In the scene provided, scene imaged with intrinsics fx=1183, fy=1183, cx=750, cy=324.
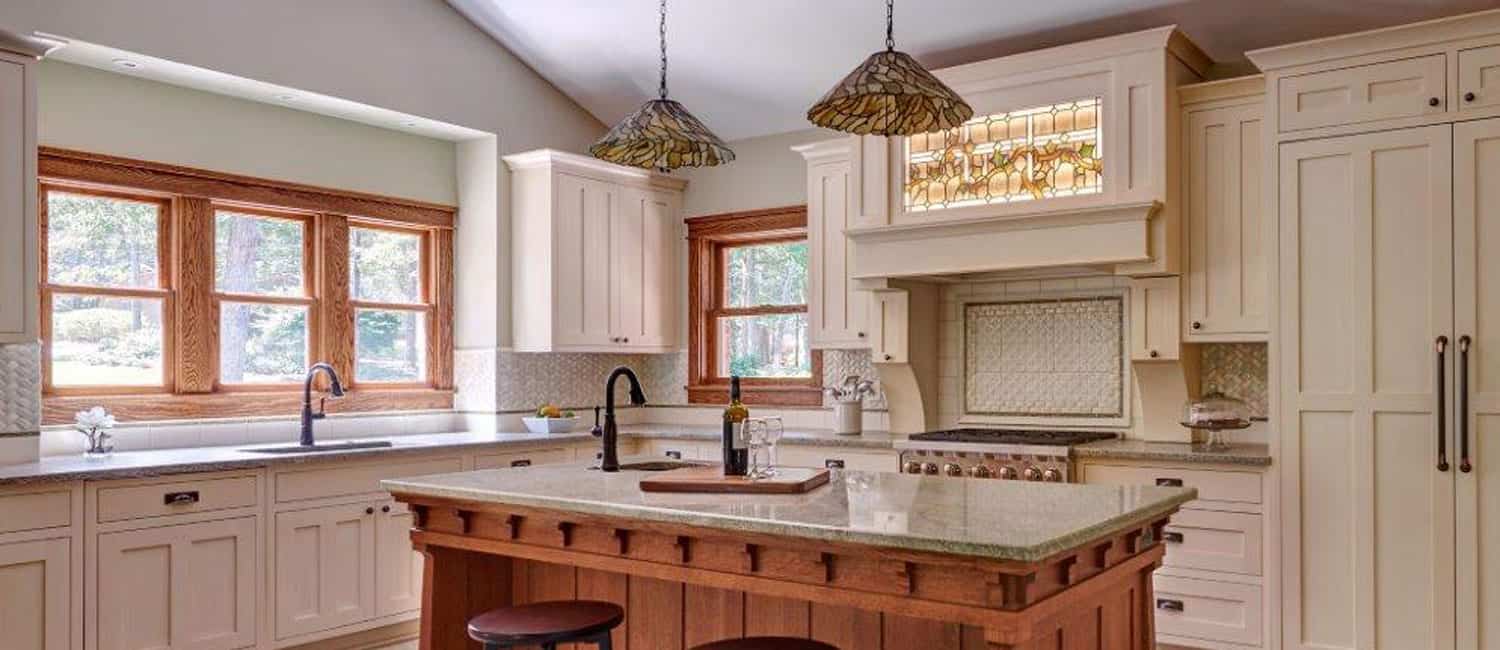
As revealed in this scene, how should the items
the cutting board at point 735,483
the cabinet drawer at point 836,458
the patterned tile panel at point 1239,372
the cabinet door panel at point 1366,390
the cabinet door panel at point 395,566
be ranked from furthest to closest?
the cabinet drawer at point 836,458 → the cabinet door panel at point 395,566 → the patterned tile panel at point 1239,372 → the cabinet door panel at point 1366,390 → the cutting board at point 735,483

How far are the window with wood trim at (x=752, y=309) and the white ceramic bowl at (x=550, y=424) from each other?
937 mm

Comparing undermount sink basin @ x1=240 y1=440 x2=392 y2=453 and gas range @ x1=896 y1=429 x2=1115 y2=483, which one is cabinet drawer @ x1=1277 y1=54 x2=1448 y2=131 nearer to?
gas range @ x1=896 y1=429 x2=1115 y2=483

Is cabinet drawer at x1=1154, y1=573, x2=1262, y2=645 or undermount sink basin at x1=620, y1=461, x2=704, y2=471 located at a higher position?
undermount sink basin at x1=620, y1=461, x2=704, y2=471

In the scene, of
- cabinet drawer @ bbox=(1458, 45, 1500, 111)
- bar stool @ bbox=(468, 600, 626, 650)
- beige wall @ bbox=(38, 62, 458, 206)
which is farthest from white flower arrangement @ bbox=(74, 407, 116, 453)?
cabinet drawer @ bbox=(1458, 45, 1500, 111)

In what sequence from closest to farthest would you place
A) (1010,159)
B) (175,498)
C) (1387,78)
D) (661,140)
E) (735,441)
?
(735,441) < (661,140) < (1387,78) < (175,498) < (1010,159)

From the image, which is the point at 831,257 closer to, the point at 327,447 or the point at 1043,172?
the point at 1043,172

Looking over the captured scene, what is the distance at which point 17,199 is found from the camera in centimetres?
420

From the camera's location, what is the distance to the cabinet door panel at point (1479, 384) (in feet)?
13.4

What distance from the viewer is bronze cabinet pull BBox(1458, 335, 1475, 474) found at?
13.4ft

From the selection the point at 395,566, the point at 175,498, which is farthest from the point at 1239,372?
the point at 175,498

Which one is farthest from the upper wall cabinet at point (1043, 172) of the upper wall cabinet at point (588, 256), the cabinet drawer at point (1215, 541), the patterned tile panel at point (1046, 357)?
the upper wall cabinet at point (588, 256)

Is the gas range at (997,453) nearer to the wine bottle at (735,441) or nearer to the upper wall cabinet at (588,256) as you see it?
the wine bottle at (735,441)

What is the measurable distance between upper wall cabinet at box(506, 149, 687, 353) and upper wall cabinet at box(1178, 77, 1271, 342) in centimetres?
306

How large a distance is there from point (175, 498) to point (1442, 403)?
4621mm
